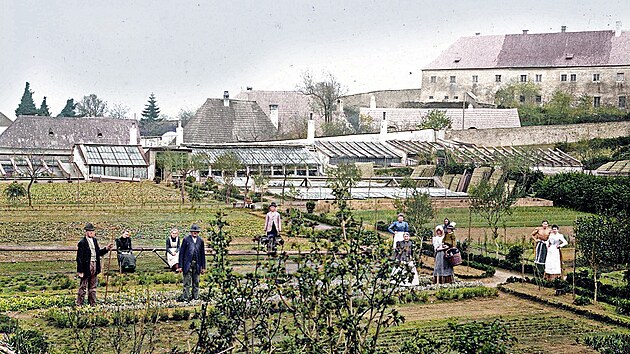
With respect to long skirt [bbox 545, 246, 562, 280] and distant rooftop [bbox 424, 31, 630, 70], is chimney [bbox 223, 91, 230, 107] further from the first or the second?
long skirt [bbox 545, 246, 562, 280]

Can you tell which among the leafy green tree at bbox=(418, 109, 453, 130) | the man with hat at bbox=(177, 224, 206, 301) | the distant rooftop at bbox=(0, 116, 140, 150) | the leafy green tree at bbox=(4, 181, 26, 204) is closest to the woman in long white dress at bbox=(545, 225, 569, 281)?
the man with hat at bbox=(177, 224, 206, 301)

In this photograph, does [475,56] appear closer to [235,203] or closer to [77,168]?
[77,168]

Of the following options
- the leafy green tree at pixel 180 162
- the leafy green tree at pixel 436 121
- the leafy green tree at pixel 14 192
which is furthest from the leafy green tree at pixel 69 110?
the leafy green tree at pixel 14 192

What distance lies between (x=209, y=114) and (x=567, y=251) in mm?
43954

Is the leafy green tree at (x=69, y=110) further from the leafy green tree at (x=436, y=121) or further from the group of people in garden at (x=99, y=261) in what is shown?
the group of people in garden at (x=99, y=261)

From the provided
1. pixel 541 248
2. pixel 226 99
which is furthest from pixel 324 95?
pixel 541 248

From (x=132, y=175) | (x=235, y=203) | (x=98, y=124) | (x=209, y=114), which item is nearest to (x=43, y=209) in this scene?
(x=235, y=203)

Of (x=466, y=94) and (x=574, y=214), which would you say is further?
(x=466, y=94)

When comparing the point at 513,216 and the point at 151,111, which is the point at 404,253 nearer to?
the point at 513,216

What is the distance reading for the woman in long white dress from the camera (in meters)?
16.8

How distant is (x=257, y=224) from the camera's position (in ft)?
85.9

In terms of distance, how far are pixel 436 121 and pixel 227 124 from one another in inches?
573

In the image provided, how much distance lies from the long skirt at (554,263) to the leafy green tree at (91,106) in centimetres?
8341

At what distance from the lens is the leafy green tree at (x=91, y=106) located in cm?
9544
